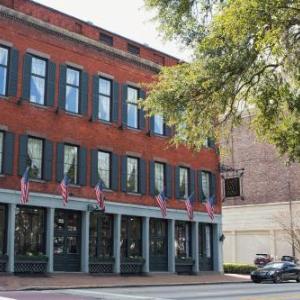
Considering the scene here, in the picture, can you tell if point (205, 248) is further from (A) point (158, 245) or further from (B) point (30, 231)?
(B) point (30, 231)

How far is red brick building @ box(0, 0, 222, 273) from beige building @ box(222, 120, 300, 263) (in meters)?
14.0

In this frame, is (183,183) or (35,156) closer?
(35,156)

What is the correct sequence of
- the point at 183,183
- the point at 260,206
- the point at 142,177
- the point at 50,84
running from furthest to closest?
the point at 260,206 < the point at 183,183 < the point at 142,177 < the point at 50,84

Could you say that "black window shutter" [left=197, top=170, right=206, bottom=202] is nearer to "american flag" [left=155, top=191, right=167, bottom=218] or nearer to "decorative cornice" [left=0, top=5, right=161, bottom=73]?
"american flag" [left=155, top=191, right=167, bottom=218]

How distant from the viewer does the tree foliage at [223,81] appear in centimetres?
1235

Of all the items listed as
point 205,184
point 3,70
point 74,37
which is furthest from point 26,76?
point 205,184

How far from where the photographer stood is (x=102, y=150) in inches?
1249

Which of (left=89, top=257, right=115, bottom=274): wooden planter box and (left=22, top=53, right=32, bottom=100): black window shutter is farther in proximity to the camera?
(left=89, top=257, right=115, bottom=274): wooden planter box

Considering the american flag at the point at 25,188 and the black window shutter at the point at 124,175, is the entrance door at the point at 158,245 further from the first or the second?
the american flag at the point at 25,188

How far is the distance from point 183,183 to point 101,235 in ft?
26.0

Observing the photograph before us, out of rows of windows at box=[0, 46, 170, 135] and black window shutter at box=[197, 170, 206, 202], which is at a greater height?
rows of windows at box=[0, 46, 170, 135]

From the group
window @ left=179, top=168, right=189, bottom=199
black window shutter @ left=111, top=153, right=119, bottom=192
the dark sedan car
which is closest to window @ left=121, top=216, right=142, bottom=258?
black window shutter @ left=111, top=153, right=119, bottom=192

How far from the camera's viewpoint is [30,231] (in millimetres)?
27891

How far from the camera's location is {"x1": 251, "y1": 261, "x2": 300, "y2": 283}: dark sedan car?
3166cm
